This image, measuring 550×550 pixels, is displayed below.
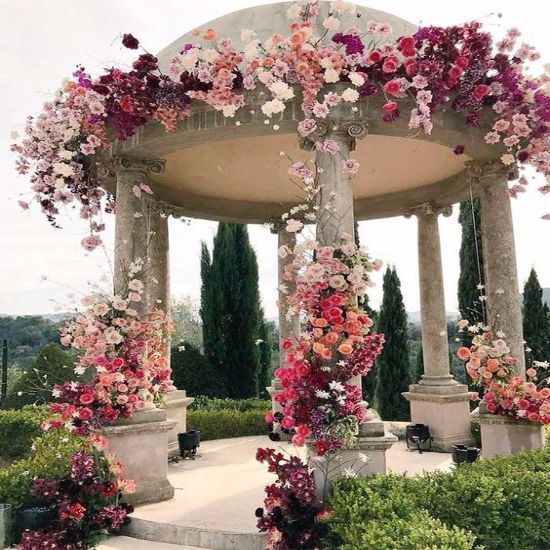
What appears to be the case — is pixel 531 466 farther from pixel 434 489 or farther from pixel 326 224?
pixel 326 224

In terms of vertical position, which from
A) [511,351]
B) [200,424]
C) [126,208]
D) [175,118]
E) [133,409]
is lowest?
[200,424]

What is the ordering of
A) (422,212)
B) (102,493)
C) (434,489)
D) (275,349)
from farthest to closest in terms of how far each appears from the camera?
(275,349) < (422,212) < (102,493) < (434,489)

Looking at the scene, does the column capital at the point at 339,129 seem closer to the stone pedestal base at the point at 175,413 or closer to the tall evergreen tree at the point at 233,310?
the stone pedestal base at the point at 175,413

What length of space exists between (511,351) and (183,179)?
8.01 meters

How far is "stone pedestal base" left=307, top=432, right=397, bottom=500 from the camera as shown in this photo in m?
7.67

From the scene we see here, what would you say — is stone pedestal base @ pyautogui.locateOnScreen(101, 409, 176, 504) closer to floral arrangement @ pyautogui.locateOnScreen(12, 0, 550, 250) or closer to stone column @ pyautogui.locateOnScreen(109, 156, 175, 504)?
stone column @ pyautogui.locateOnScreen(109, 156, 175, 504)

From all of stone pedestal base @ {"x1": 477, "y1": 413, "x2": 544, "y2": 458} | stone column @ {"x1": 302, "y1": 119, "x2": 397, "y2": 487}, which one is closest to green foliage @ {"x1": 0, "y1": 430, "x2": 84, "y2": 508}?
stone column @ {"x1": 302, "y1": 119, "x2": 397, "y2": 487}

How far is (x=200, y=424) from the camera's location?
1695cm

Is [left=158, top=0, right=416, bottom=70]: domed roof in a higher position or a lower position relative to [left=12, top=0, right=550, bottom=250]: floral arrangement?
higher

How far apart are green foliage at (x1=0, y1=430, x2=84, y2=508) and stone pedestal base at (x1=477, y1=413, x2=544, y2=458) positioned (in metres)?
7.16

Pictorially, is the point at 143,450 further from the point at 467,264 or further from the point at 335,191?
the point at 467,264

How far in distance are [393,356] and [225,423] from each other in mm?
11043

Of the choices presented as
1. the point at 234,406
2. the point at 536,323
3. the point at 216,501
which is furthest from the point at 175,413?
the point at 536,323

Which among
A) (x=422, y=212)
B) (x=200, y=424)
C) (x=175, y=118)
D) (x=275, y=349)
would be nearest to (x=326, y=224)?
(x=175, y=118)
